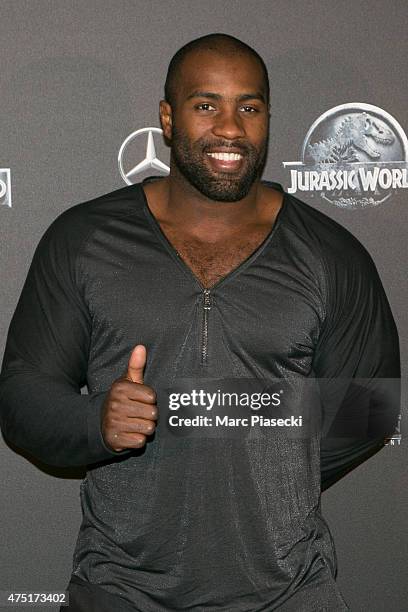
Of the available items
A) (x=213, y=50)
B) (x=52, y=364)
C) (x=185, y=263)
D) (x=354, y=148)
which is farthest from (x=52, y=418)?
(x=354, y=148)

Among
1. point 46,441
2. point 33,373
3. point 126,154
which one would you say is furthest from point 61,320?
point 126,154

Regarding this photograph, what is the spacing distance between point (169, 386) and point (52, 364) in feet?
0.68

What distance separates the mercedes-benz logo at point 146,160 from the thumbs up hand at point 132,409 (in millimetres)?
774

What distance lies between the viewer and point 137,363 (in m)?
1.49

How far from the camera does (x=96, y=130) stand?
2.16 m

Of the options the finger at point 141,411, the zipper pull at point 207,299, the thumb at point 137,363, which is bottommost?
the finger at point 141,411

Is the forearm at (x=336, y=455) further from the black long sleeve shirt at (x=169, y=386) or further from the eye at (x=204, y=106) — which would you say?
the eye at (x=204, y=106)

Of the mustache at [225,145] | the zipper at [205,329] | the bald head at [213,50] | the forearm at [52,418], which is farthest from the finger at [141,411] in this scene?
the bald head at [213,50]

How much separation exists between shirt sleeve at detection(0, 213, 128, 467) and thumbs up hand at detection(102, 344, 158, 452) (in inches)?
4.1

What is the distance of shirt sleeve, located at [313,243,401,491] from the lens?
1800 millimetres

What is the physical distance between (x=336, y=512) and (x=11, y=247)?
3.10ft

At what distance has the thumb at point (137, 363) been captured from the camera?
4.87ft

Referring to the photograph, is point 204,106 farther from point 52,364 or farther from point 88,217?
point 52,364

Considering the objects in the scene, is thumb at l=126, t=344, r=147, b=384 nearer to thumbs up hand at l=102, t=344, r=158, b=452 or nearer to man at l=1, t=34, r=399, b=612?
thumbs up hand at l=102, t=344, r=158, b=452
